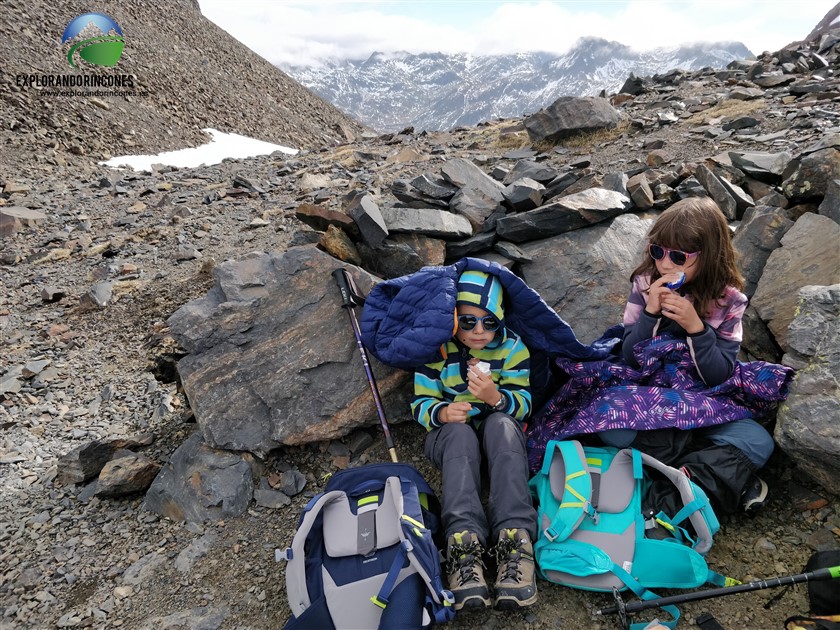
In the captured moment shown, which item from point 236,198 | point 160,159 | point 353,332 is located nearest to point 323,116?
point 160,159

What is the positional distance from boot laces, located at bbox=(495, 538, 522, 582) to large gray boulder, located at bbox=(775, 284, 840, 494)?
196 cm

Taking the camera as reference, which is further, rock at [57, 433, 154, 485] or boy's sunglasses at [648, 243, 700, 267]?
rock at [57, 433, 154, 485]

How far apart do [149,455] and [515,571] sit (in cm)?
361

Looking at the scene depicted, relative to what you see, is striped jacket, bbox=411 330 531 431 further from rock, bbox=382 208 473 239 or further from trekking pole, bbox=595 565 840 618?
rock, bbox=382 208 473 239

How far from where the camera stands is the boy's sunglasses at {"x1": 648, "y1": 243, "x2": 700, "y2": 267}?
12.5 ft

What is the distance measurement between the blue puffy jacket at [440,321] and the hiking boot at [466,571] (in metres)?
1.38

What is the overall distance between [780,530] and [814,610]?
667mm

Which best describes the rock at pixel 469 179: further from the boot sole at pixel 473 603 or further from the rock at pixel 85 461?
the rock at pixel 85 461

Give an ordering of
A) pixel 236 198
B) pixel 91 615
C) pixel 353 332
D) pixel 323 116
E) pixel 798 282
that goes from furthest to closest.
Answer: pixel 323 116
pixel 236 198
pixel 353 332
pixel 798 282
pixel 91 615

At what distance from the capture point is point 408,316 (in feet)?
14.0

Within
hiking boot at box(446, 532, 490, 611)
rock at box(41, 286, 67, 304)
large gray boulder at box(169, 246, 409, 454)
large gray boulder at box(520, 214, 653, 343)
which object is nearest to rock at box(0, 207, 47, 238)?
rock at box(41, 286, 67, 304)

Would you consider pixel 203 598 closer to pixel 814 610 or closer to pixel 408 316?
pixel 408 316

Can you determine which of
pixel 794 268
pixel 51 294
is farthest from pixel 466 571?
pixel 51 294

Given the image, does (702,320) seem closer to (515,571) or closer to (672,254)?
(672,254)
